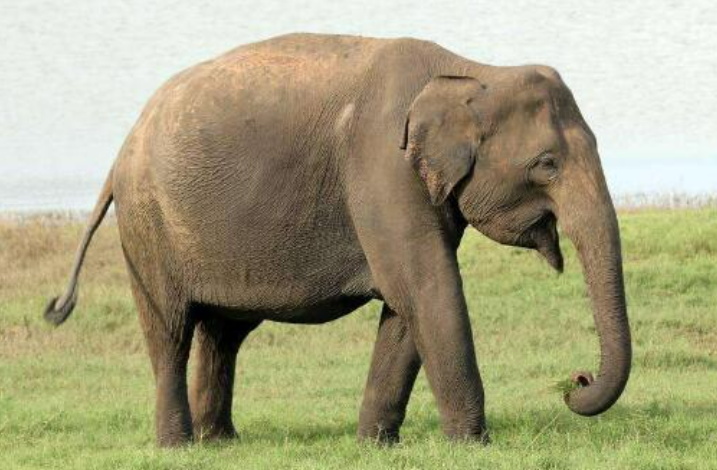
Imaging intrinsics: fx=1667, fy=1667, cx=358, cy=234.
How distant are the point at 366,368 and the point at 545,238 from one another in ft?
23.3

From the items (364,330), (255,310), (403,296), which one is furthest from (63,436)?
(364,330)

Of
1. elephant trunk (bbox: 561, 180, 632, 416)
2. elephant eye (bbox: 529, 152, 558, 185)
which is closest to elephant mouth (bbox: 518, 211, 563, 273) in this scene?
elephant eye (bbox: 529, 152, 558, 185)

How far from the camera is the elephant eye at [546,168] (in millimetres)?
8984

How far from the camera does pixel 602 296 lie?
867 cm

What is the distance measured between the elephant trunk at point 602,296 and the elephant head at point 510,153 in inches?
1.0

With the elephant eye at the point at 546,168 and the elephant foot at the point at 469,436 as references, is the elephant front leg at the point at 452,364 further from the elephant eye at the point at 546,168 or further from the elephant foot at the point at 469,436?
the elephant eye at the point at 546,168

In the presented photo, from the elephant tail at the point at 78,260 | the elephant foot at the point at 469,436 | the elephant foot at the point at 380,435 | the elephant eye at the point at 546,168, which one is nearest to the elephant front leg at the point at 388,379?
the elephant foot at the point at 380,435

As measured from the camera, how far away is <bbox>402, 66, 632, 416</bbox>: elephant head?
29.3 feet

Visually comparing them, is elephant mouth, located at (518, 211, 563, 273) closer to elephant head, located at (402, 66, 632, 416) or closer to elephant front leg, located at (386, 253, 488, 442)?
elephant head, located at (402, 66, 632, 416)

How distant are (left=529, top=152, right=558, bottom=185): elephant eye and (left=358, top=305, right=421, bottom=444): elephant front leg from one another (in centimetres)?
155

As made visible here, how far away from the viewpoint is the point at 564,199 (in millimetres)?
8906

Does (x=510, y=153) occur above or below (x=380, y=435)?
above

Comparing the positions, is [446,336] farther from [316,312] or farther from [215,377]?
[215,377]

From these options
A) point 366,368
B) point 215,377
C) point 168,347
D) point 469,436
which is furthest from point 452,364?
point 366,368
